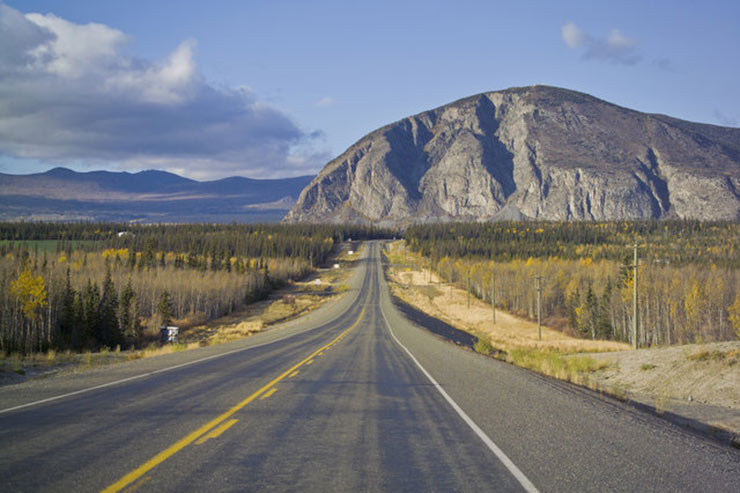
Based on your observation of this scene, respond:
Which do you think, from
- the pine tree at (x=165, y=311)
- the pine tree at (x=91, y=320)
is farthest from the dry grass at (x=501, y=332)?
the pine tree at (x=165, y=311)

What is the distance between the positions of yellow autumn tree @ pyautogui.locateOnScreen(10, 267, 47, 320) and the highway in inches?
1959

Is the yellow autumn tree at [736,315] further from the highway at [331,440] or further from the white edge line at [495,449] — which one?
the white edge line at [495,449]

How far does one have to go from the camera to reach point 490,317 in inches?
3071

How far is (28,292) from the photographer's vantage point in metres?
53.3

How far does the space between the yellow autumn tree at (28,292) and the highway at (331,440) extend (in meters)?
49.7

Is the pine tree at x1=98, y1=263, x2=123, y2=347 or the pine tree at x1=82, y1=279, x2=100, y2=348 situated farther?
the pine tree at x1=98, y1=263, x2=123, y2=347

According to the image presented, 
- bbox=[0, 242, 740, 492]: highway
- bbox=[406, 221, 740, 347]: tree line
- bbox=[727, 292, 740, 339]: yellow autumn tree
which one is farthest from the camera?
bbox=[406, 221, 740, 347]: tree line

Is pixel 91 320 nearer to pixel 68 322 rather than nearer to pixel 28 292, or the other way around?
pixel 68 322

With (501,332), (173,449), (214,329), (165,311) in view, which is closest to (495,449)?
(173,449)

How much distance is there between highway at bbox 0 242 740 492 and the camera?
206 inches

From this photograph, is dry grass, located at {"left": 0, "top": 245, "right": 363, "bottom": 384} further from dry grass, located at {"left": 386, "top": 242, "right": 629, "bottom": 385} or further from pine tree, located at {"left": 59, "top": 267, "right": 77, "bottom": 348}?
dry grass, located at {"left": 386, "top": 242, "right": 629, "bottom": 385}

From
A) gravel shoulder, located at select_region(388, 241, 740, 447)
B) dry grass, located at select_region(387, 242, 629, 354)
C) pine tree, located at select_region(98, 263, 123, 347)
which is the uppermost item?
gravel shoulder, located at select_region(388, 241, 740, 447)

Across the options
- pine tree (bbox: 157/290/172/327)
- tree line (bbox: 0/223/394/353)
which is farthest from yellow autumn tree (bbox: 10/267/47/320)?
pine tree (bbox: 157/290/172/327)

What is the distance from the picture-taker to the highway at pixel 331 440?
5.23m
